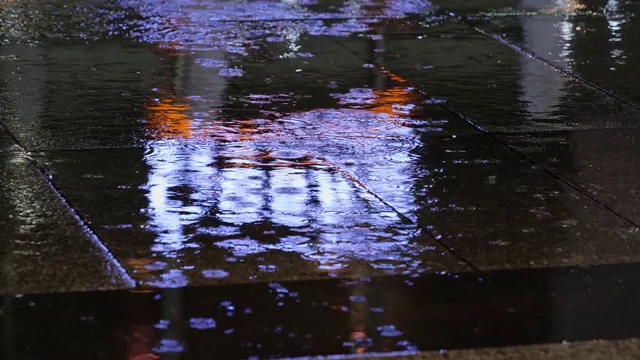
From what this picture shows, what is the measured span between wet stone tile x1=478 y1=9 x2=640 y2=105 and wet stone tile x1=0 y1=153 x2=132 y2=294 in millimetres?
3835

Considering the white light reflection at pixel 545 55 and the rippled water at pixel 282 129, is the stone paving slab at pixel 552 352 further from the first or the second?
the white light reflection at pixel 545 55

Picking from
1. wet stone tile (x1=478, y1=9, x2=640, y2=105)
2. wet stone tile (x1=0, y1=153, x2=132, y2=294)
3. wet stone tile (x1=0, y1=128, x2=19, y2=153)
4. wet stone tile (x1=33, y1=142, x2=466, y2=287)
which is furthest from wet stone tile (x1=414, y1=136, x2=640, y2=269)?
wet stone tile (x1=0, y1=128, x2=19, y2=153)

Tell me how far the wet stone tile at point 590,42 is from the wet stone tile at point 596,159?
0.94 meters

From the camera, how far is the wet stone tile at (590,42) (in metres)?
7.11

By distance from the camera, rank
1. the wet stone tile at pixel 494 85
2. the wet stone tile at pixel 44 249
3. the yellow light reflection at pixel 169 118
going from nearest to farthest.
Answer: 1. the wet stone tile at pixel 44 249
2. the yellow light reflection at pixel 169 118
3. the wet stone tile at pixel 494 85

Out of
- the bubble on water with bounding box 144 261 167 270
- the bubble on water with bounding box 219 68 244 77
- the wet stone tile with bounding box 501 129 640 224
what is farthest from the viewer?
the bubble on water with bounding box 219 68 244 77

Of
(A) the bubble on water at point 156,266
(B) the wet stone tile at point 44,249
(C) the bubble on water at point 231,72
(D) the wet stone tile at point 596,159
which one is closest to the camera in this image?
(B) the wet stone tile at point 44,249

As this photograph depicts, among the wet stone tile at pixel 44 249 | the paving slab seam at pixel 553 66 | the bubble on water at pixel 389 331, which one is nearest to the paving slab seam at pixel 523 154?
the paving slab seam at pixel 553 66

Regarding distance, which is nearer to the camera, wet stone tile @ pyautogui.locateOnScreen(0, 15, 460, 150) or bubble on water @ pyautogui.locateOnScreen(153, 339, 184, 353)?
bubble on water @ pyautogui.locateOnScreen(153, 339, 184, 353)

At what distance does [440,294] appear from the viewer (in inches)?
147

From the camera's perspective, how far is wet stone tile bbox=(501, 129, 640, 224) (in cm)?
487

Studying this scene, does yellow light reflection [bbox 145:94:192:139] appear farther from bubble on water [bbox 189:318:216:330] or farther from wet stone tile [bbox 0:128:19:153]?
bubble on water [bbox 189:318:216:330]

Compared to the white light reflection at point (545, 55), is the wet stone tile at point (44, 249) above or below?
below

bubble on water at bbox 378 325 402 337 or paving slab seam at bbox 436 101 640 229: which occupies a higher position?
paving slab seam at bbox 436 101 640 229
